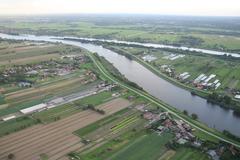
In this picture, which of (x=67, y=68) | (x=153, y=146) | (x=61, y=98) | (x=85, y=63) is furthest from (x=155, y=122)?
(x=85, y=63)

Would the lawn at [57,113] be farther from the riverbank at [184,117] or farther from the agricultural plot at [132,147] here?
the riverbank at [184,117]

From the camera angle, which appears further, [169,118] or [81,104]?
[81,104]

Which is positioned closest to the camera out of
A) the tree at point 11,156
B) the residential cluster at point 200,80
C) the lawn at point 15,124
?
the tree at point 11,156

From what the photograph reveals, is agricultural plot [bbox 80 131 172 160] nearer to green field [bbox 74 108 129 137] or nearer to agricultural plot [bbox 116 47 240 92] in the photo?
green field [bbox 74 108 129 137]

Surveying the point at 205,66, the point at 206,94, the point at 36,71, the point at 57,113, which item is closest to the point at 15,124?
the point at 57,113

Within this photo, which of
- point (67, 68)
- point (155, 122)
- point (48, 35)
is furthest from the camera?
point (48, 35)

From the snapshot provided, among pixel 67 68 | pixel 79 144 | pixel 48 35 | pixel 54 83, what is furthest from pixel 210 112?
pixel 48 35

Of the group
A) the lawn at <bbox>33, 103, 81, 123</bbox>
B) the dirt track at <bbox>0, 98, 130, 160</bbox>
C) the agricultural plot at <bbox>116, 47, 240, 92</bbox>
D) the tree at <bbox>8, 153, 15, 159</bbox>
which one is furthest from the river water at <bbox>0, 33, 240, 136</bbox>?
the tree at <bbox>8, 153, 15, 159</bbox>

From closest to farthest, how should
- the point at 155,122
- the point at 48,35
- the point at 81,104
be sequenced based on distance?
the point at 155,122 → the point at 81,104 → the point at 48,35

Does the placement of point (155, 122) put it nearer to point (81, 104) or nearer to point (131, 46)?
point (81, 104)

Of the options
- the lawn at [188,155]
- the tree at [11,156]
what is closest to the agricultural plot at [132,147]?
the lawn at [188,155]
